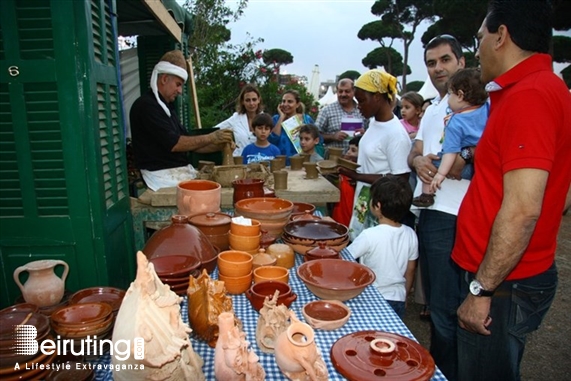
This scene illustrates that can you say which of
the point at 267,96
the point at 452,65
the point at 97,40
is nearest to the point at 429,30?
the point at 267,96

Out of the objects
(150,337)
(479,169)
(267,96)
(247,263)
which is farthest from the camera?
(267,96)

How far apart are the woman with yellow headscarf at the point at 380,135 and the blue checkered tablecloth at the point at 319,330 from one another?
4.62ft

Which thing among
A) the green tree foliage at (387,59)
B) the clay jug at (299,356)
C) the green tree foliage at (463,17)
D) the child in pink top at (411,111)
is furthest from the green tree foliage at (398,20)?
the clay jug at (299,356)

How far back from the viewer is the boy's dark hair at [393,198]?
102 inches

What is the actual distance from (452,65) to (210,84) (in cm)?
857

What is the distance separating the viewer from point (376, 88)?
Answer: 3168 millimetres

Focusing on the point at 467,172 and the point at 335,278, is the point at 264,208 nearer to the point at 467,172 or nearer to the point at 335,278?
the point at 335,278

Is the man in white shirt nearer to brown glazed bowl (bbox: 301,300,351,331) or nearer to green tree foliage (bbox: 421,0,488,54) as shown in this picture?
brown glazed bowl (bbox: 301,300,351,331)

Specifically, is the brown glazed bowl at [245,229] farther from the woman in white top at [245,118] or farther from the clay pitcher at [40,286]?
the woman in white top at [245,118]

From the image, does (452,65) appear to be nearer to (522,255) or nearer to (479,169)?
(479,169)

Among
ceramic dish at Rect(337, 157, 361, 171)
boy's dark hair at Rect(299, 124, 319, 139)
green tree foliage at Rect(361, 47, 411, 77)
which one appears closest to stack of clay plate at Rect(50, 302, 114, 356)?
ceramic dish at Rect(337, 157, 361, 171)

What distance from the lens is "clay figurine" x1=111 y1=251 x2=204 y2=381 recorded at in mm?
1146

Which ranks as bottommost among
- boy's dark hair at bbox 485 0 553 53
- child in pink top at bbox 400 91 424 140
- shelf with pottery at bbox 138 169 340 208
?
shelf with pottery at bbox 138 169 340 208

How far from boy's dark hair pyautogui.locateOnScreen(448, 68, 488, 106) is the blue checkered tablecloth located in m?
1.41
